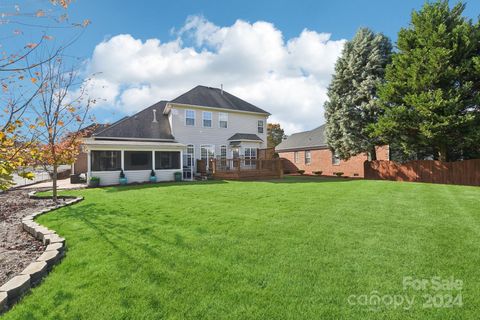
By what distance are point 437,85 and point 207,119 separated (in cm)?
1643

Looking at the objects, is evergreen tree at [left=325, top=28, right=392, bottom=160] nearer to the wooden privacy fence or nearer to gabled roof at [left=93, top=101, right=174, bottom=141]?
the wooden privacy fence

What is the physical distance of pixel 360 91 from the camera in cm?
1958

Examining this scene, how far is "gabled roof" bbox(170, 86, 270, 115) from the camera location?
21609 millimetres

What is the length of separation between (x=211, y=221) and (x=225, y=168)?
13.0 meters

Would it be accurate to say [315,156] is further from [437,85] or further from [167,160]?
[167,160]

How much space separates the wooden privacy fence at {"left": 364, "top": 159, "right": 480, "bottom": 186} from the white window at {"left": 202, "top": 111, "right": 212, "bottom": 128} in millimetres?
13568

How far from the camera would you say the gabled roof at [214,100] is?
21.6m

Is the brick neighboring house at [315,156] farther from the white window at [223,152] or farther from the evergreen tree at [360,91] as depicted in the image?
the white window at [223,152]

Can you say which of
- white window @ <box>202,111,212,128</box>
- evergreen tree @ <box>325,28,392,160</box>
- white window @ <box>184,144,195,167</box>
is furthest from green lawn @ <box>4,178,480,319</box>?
white window @ <box>202,111,212,128</box>

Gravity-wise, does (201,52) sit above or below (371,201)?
above

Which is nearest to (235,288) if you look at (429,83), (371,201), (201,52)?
(371,201)

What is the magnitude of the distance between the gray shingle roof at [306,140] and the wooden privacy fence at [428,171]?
7225 millimetres

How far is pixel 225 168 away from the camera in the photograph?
1870 cm

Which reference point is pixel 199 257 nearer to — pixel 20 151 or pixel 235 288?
pixel 235 288
